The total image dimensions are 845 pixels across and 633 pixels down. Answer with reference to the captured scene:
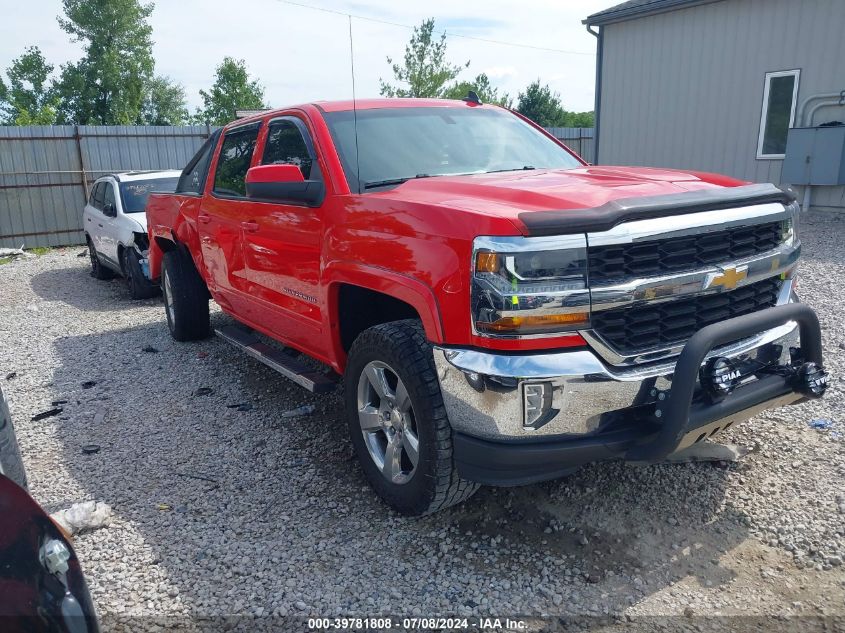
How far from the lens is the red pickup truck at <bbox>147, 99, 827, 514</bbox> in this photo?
8.11 feet

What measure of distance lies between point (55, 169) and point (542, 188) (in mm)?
15058

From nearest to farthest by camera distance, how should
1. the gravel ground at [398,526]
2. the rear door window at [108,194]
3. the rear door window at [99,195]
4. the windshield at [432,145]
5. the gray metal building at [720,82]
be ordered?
the gravel ground at [398,526] < the windshield at [432,145] < the rear door window at [108,194] < the rear door window at [99,195] < the gray metal building at [720,82]

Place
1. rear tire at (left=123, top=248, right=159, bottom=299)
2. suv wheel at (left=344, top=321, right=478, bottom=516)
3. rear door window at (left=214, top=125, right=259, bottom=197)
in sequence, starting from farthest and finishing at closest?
rear tire at (left=123, top=248, right=159, bottom=299) < rear door window at (left=214, top=125, right=259, bottom=197) < suv wheel at (left=344, top=321, right=478, bottom=516)

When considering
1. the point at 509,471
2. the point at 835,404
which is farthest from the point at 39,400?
the point at 835,404

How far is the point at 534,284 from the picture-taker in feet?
8.05

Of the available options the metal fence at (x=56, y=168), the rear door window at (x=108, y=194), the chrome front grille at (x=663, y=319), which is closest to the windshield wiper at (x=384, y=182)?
the chrome front grille at (x=663, y=319)

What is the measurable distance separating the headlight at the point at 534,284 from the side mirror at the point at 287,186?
4.41 feet

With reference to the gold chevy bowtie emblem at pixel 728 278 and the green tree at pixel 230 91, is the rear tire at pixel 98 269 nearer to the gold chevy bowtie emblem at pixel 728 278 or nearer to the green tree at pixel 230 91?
the gold chevy bowtie emblem at pixel 728 278

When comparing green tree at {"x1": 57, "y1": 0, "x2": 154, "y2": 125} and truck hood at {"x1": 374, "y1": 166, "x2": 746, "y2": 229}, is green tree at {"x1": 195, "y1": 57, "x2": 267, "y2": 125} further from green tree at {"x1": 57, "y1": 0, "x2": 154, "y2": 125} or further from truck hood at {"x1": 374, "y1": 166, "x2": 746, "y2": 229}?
truck hood at {"x1": 374, "y1": 166, "x2": 746, "y2": 229}

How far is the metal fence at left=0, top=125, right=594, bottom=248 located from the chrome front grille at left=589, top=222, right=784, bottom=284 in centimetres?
1543

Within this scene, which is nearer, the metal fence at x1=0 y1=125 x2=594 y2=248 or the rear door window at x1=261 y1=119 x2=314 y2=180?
the rear door window at x1=261 y1=119 x2=314 y2=180

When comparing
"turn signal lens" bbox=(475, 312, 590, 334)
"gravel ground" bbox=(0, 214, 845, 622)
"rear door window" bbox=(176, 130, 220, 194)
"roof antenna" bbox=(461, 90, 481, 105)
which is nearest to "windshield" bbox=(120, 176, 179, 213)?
"rear door window" bbox=(176, 130, 220, 194)

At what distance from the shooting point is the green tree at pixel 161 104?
4656cm

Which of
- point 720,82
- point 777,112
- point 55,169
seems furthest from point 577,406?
point 55,169
